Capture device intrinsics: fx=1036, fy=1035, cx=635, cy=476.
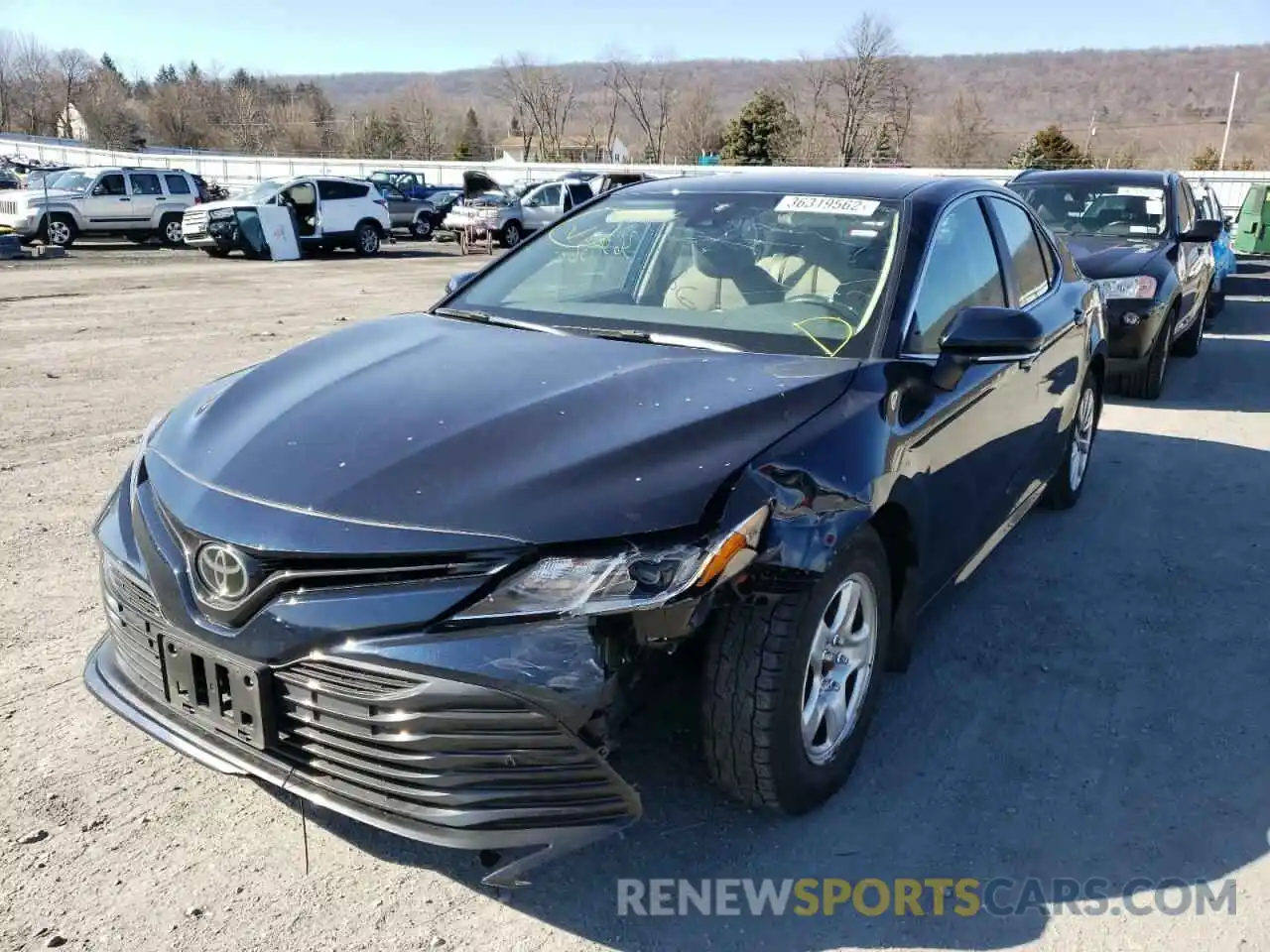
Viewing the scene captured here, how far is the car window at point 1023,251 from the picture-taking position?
13.9 feet

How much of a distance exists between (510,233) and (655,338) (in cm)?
2397

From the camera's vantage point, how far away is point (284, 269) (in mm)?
19594

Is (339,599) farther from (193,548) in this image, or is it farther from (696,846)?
(696,846)

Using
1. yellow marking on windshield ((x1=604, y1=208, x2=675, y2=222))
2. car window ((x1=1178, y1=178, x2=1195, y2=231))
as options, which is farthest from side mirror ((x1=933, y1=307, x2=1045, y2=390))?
car window ((x1=1178, y1=178, x2=1195, y2=231))

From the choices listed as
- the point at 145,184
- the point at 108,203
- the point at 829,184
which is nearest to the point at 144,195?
the point at 145,184

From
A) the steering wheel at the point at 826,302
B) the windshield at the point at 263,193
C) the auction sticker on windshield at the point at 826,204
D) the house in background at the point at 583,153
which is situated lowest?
the windshield at the point at 263,193

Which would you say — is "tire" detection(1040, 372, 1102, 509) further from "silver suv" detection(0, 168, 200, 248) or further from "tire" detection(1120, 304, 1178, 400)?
"silver suv" detection(0, 168, 200, 248)

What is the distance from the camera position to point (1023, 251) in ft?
14.5

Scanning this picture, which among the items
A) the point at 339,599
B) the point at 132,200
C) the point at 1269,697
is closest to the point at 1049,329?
the point at 1269,697

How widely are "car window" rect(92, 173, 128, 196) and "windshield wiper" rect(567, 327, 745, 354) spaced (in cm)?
2344

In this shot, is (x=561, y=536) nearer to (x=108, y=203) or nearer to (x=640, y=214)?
(x=640, y=214)

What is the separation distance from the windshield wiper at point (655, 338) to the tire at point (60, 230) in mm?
22350

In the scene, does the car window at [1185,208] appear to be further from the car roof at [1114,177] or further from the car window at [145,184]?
the car window at [145,184]

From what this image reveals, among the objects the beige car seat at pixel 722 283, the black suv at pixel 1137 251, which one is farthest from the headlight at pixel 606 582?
the black suv at pixel 1137 251
